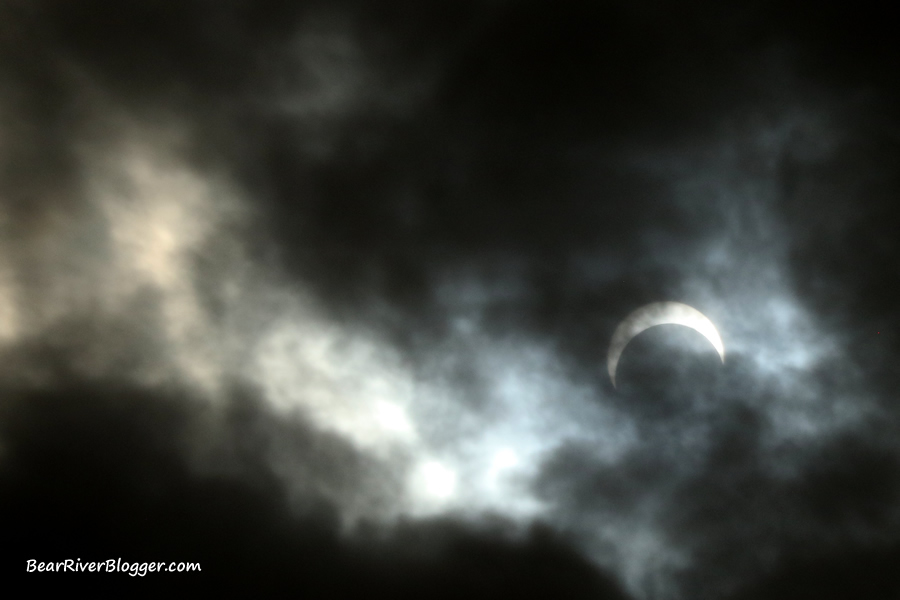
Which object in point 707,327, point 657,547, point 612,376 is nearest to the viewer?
point 707,327

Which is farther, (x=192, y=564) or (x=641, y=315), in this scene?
(x=192, y=564)

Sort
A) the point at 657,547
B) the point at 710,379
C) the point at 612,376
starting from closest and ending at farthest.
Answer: the point at 612,376 < the point at 710,379 < the point at 657,547

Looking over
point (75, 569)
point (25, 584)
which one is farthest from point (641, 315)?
point (25, 584)

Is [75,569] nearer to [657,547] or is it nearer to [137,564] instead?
[137,564]

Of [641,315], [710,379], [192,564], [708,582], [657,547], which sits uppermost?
[641,315]

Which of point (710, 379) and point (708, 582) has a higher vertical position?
point (710, 379)

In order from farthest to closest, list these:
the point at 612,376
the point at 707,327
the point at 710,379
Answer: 1. the point at 710,379
2. the point at 612,376
3. the point at 707,327

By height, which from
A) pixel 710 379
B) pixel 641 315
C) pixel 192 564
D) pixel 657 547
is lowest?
pixel 657 547

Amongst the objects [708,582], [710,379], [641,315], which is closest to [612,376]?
[641,315]

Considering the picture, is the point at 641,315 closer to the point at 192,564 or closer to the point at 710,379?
the point at 710,379
